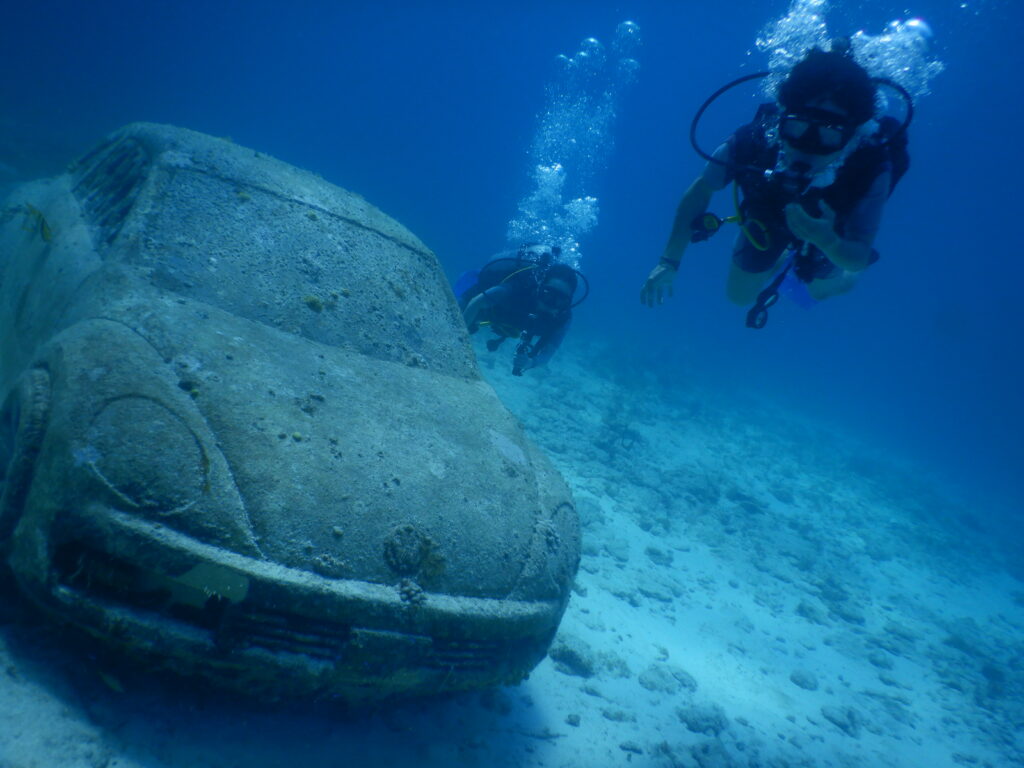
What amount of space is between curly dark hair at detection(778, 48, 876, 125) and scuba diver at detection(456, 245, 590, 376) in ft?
12.7

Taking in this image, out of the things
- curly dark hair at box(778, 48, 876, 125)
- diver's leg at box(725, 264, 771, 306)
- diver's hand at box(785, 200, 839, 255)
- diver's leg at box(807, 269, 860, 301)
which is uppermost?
curly dark hair at box(778, 48, 876, 125)

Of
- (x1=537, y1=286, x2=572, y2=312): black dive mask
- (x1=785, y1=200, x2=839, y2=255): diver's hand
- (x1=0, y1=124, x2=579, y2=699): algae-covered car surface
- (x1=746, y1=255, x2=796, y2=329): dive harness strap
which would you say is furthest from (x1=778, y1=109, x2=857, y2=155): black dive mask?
(x1=537, y1=286, x2=572, y2=312): black dive mask

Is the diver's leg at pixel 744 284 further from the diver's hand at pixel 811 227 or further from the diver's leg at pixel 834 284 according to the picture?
the diver's hand at pixel 811 227

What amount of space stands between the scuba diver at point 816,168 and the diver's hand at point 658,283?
0.31m

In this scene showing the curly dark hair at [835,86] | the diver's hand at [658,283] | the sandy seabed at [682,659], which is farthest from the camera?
the diver's hand at [658,283]

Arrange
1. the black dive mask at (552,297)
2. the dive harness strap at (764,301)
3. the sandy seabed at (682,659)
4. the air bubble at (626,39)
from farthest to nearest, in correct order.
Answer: the air bubble at (626,39) < the black dive mask at (552,297) < the dive harness strap at (764,301) < the sandy seabed at (682,659)

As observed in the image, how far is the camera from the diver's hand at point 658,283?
12.7 ft

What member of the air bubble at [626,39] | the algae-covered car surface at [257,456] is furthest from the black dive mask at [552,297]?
the air bubble at [626,39]

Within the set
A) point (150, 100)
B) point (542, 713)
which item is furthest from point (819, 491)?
point (150, 100)

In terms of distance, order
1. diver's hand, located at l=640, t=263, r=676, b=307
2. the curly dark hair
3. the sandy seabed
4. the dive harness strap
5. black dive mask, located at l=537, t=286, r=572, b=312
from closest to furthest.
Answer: the sandy seabed < the curly dark hair < the dive harness strap < diver's hand, located at l=640, t=263, r=676, b=307 < black dive mask, located at l=537, t=286, r=572, b=312

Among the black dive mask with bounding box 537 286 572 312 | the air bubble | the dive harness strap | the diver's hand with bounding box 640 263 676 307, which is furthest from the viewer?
the air bubble

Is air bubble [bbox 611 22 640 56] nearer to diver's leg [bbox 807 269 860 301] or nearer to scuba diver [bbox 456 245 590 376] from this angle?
scuba diver [bbox 456 245 590 376]

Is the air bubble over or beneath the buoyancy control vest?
over

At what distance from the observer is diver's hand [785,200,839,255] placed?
2.83 metres
